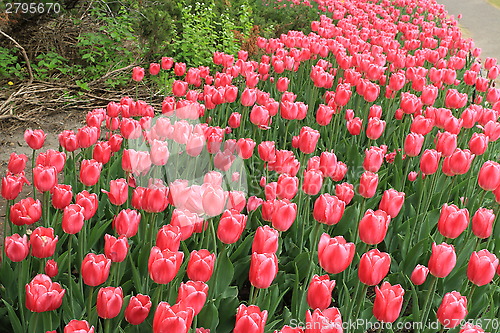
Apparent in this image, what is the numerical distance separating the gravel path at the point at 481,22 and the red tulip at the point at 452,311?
890 centimetres

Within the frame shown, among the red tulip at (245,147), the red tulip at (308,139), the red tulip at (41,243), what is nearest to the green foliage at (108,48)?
the red tulip at (245,147)

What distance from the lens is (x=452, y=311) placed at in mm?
1635

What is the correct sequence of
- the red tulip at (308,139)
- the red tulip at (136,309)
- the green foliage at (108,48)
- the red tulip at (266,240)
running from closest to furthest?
the red tulip at (136,309), the red tulip at (266,240), the red tulip at (308,139), the green foliage at (108,48)

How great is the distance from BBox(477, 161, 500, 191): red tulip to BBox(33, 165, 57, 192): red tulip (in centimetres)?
175

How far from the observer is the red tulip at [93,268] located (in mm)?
1599

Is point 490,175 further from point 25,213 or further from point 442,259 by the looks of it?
point 25,213

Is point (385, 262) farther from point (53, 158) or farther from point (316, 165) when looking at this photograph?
point (53, 158)

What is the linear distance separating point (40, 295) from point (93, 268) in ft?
0.53

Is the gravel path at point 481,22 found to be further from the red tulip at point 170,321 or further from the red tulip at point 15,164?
the red tulip at point 170,321

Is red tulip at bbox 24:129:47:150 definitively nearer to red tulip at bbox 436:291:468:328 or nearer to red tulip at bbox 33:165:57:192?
red tulip at bbox 33:165:57:192

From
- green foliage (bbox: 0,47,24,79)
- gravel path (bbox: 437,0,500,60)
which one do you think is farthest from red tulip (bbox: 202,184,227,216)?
gravel path (bbox: 437,0,500,60)

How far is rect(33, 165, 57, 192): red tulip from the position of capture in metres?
2.04

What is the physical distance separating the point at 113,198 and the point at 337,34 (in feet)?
14.2

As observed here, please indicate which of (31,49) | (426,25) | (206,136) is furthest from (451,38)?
(31,49)
